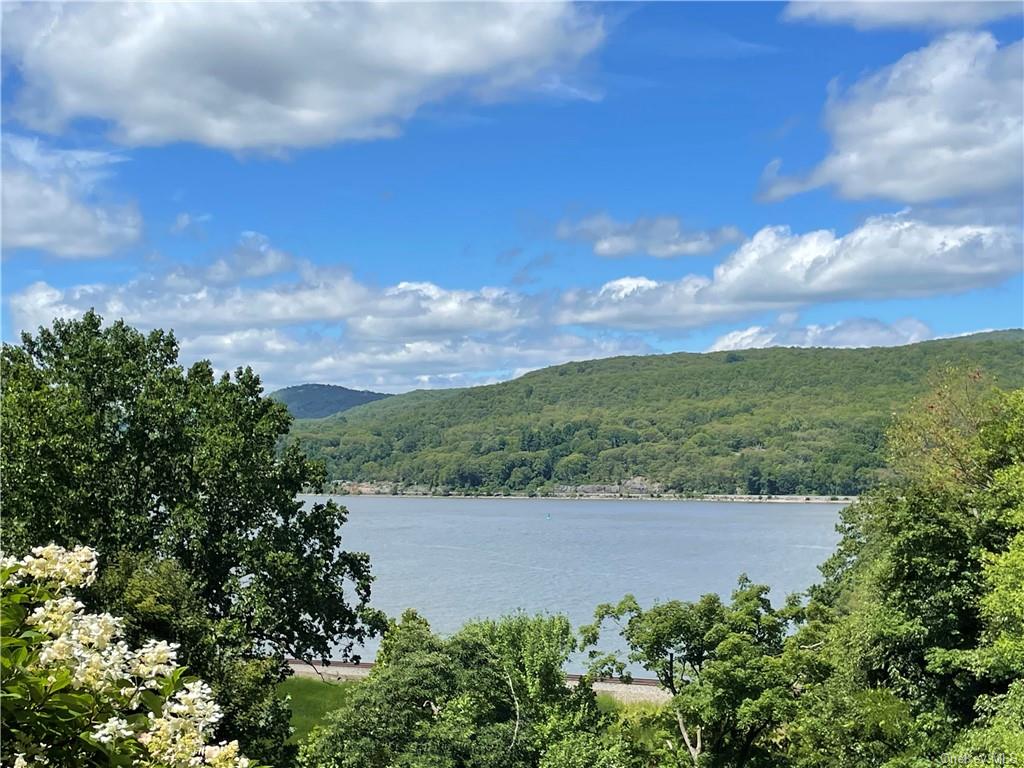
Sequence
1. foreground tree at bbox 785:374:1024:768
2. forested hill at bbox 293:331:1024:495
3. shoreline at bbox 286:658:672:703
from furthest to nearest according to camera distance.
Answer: forested hill at bbox 293:331:1024:495 → shoreline at bbox 286:658:672:703 → foreground tree at bbox 785:374:1024:768

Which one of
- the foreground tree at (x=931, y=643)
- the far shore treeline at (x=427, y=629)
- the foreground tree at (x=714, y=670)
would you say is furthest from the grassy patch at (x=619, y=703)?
the foreground tree at (x=931, y=643)

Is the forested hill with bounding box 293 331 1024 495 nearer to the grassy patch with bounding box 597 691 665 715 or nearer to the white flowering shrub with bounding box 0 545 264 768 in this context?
the grassy patch with bounding box 597 691 665 715

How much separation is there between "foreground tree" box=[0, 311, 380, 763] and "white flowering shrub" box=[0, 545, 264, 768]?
45.2ft

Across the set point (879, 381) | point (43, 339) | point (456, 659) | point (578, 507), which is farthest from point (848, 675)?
point (879, 381)

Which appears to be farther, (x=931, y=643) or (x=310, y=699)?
(x=310, y=699)

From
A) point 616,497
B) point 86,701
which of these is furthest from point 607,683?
A: point 616,497

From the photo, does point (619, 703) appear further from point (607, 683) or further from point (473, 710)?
point (473, 710)

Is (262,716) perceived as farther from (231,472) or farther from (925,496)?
(925,496)

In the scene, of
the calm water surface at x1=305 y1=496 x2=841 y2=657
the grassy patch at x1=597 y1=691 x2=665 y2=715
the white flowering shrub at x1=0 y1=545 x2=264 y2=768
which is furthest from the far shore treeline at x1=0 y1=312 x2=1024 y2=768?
the calm water surface at x1=305 y1=496 x2=841 y2=657

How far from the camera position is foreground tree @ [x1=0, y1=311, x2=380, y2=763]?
Result: 17.3 m

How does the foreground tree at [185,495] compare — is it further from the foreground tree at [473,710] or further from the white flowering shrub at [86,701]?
the white flowering shrub at [86,701]

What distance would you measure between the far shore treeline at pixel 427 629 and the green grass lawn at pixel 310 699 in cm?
433

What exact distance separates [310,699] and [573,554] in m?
46.6

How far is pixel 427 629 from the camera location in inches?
768
